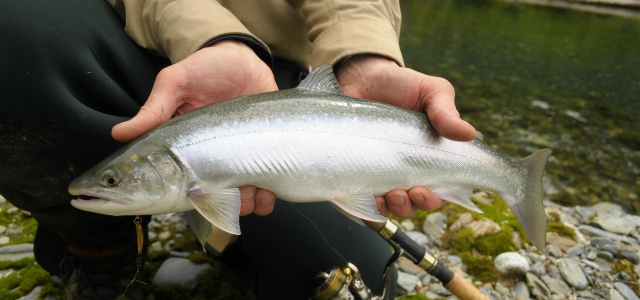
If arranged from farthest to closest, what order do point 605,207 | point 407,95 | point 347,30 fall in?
1. point 605,207
2. point 347,30
3. point 407,95

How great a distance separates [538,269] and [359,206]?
7.91 ft

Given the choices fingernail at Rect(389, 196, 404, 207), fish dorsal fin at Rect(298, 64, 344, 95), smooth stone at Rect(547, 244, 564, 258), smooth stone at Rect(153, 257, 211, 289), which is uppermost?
fish dorsal fin at Rect(298, 64, 344, 95)

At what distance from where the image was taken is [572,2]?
39875 millimetres

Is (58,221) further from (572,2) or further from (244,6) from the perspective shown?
(572,2)

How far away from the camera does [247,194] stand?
2.33m

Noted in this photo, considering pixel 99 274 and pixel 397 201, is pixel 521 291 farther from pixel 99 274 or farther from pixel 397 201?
pixel 99 274

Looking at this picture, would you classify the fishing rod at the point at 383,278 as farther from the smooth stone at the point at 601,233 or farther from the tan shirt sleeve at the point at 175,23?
the smooth stone at the point at 601,233

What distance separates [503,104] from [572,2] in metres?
37.3

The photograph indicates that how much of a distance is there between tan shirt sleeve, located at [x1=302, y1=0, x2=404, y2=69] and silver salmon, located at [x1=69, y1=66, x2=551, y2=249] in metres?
0.66

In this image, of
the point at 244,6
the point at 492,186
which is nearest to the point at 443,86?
the point at 492,186

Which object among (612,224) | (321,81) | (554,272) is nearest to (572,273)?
(554,272)


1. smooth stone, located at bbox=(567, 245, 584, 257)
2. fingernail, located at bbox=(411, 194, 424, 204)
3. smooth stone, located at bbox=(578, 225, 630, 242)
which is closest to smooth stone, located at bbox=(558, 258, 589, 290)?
smooth stone, located at bbox=(567, 245, 584, 257)

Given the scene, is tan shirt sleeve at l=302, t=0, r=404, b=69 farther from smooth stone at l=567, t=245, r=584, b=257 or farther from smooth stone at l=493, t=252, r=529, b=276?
smooth stone at l=567, t=245, r=584, b=257

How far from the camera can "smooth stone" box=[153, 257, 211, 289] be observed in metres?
3.24
